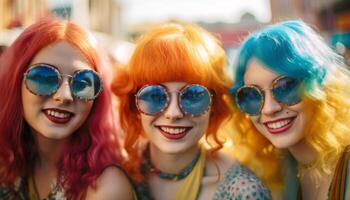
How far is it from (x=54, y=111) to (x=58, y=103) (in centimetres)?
5

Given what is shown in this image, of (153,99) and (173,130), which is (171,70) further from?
(173,130)

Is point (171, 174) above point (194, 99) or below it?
below

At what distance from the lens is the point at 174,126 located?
2137mm

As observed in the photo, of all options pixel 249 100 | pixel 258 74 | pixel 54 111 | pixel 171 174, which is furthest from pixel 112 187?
pixel 258 74

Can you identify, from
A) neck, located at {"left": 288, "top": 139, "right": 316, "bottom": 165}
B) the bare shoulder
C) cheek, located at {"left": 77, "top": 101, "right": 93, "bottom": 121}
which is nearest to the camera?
the bare shoulder

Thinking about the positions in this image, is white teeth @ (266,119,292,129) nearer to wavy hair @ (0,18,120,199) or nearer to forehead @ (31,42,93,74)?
wavy hair @ (0,18,120,199)

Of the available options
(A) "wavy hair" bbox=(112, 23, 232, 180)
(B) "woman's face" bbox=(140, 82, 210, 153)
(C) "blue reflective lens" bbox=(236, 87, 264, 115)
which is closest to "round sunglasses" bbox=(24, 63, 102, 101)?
(A) "wavy hair" bbox=(112, 23, 232, 180)

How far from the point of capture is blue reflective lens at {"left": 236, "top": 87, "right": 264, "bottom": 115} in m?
2.13

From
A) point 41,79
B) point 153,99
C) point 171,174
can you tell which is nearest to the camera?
point 41,79

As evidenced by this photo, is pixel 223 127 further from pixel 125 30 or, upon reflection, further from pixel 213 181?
pixel 125 30

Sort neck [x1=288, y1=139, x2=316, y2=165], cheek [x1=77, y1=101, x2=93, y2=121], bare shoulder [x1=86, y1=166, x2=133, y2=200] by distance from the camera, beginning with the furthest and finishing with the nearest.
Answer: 1. neck [x1=288, y1=139, x2=316, y2=165]
2. cheek [x1=77, y1=101, x2=93, y2=121]
3. bare shoulder [x1=86, y1=166, x2=133, y2=200]

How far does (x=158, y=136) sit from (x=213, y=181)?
37cm

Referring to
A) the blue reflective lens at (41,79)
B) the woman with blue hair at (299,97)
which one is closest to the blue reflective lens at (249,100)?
the woman with blue hair at (299,97)


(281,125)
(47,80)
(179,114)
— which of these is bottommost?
(281,125)
